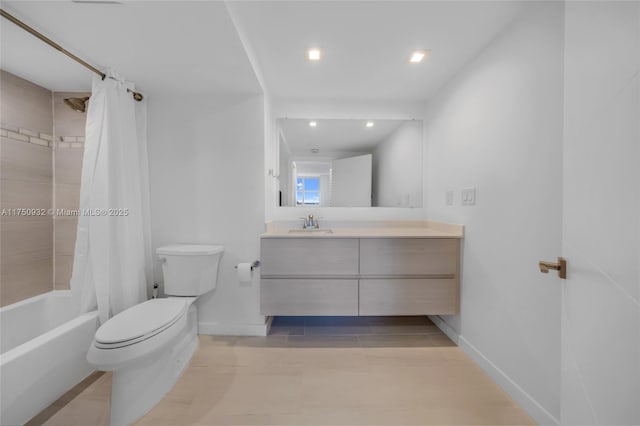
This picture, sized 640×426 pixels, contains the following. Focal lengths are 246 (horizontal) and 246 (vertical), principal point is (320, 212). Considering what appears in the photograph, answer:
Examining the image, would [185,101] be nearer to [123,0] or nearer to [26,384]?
[123,0]

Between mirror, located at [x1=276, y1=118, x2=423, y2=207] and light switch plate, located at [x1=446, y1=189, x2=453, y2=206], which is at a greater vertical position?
mirror, located at [x1=276, y1=118, x2=423, y2=207]

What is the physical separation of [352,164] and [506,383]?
6.33ft

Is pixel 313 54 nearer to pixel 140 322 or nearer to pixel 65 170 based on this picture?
pixel 140 322

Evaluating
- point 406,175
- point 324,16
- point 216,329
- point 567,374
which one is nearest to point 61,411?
point 216,329

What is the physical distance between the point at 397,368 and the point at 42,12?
108 inches

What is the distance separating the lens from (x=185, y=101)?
198 cm

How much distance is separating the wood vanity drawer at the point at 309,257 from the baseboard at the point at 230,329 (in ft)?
1.70

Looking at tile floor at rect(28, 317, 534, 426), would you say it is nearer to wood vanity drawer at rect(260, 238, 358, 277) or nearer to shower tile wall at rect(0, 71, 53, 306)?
wood vanity drawer at rect(260, 238, 358, 277)

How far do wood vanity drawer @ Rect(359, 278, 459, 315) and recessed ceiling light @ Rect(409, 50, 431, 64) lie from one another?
155 centimetres

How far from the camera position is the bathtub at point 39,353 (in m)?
1.11

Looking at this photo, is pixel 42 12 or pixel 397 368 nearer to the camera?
pixel 42 12

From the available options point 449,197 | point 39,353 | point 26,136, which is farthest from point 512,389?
point 26,136

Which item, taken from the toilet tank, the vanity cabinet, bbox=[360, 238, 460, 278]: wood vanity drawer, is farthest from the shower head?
bbox=[360, 238, 460, 278]: wood vanity drawer

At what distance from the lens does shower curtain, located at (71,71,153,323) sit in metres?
1.59
